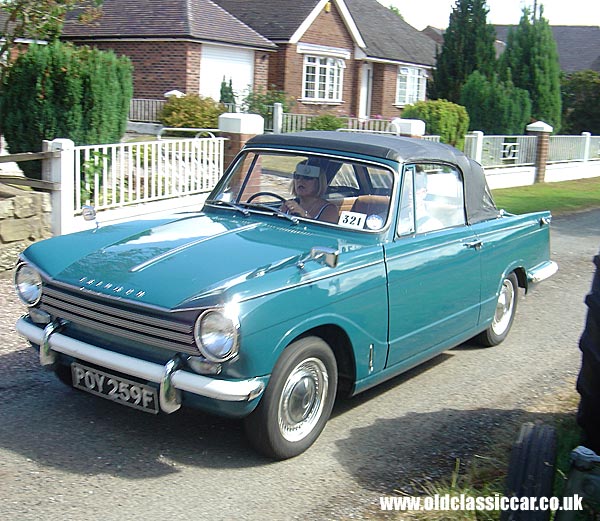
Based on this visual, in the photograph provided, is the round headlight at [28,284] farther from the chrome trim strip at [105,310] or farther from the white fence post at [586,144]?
the white fence post at [586,144]

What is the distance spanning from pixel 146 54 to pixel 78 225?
1815 cm

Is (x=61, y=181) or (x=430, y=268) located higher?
(x=61, y=181)

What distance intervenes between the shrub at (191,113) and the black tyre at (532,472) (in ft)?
51.5

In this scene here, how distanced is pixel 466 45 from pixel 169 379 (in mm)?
28823

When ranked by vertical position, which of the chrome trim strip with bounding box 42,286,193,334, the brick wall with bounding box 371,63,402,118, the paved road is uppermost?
the brick wall with bounding box 371,63,402,118

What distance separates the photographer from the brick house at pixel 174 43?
2617cm

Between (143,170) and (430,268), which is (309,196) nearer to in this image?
(430,268)

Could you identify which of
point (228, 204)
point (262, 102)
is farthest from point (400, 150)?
point (262, 102)

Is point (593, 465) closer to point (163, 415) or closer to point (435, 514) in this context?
point (435, 514)

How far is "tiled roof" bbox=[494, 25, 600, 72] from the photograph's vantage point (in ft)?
180

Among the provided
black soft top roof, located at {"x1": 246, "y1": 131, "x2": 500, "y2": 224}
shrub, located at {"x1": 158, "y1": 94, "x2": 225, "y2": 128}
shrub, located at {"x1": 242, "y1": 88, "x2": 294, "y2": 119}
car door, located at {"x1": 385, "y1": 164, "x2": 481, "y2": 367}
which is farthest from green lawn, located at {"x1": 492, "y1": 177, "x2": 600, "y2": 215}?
car door, located at {"x1": 385, "y1": 164, "x2": 481, "y2": 367}

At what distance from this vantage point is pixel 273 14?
104 ft

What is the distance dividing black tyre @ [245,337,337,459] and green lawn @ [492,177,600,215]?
37.6 feet

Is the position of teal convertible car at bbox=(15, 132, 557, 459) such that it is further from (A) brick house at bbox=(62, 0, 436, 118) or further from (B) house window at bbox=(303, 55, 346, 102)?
(B) house window at bbox=(303, 55, 346, 102)
